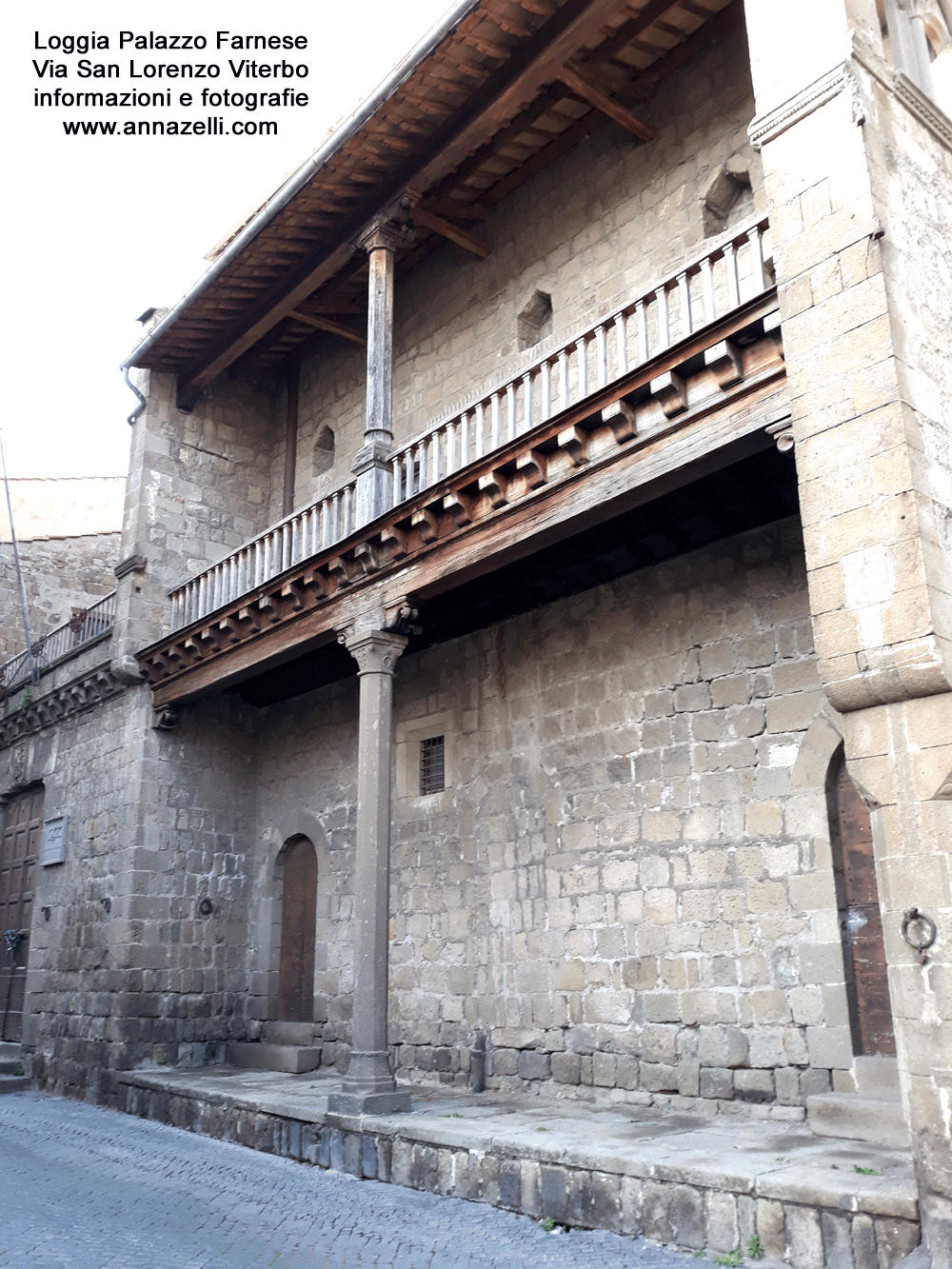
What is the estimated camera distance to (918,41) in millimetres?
6738

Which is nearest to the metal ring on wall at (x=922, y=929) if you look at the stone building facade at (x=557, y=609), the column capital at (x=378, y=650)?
the stone building facade at (x=557, y=609)

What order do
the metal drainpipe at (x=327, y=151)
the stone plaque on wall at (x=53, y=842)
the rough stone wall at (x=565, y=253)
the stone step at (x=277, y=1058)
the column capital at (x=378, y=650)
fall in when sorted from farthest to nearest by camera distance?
the stone plaque on wall at (x=53, y=842) → the stone step at (x=277, y=1058) → the rough stone wall at (x=565, y=253) → the column capital at (x=378, y=650) → the metal drainpipe at (x=327, y=151)

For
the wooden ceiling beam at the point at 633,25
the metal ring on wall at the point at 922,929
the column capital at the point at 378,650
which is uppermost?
the wooden ceiling beam at the point at 633,25

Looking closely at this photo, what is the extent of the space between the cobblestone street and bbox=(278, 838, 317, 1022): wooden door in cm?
314

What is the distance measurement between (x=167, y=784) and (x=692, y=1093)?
23.2 feet

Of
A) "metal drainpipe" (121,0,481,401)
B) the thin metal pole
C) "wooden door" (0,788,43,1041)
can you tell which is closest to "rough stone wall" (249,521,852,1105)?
"metal drainpipe" (121,0,481,401)

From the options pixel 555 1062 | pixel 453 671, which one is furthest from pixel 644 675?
pixel 555 1062

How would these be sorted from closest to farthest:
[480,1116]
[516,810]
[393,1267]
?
[393,1267] < [480,1116] < [516,810]

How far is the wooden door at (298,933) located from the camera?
12117mm

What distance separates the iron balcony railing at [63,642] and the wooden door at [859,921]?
9021 millimetres

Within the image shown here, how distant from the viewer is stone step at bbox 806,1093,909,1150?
6.33 m

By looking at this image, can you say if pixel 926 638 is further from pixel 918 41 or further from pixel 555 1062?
pixel 555 1062

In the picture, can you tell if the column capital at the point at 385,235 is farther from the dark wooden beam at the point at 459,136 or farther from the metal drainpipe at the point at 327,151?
the metal drainpipe at the point at 327,151

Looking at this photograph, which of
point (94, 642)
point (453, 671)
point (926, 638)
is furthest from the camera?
point (94, 642)
